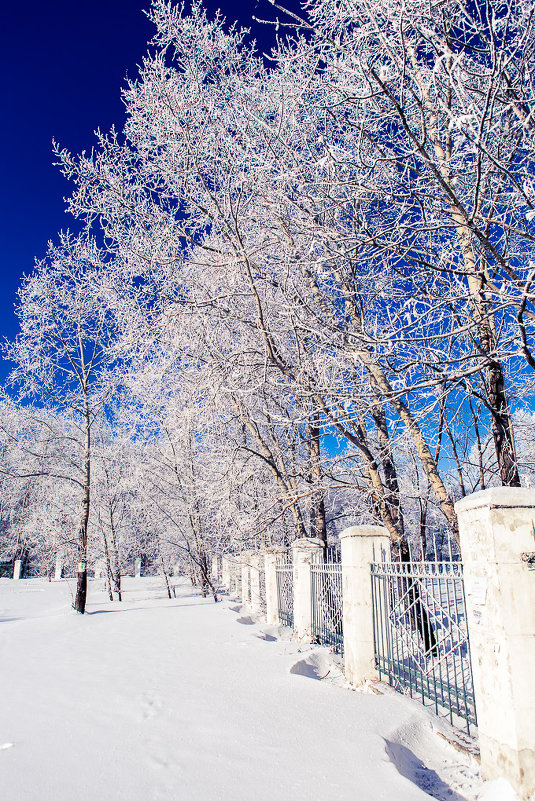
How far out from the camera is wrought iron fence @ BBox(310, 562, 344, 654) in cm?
806

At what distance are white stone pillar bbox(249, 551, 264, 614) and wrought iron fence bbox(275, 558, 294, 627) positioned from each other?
107 inches

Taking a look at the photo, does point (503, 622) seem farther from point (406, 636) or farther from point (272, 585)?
point (272, 585)

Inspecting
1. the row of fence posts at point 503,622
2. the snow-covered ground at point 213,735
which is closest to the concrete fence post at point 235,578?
the snow-covered ground at point 213,735

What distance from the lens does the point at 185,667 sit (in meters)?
6.61

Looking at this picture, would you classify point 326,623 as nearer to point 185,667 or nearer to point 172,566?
point 185,667

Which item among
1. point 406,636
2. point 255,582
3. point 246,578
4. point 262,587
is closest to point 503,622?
point 406,636

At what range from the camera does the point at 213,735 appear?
3920 millimetres

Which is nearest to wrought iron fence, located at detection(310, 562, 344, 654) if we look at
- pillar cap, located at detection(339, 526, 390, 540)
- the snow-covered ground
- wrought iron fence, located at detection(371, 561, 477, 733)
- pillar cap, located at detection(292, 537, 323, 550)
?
pillar cap, located at detection(292, 537, 323, 550)

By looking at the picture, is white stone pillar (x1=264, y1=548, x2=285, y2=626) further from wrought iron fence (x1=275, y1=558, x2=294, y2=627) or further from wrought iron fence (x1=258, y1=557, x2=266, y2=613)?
wrought iron fence (x1=258, y1=557, x2=266, y2=613)

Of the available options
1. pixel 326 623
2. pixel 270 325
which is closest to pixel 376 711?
pixel 326 623

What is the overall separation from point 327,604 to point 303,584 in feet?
3.46

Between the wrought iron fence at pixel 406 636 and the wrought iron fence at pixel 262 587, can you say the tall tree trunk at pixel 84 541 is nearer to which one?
the wrought iron fence at pixel 262 587

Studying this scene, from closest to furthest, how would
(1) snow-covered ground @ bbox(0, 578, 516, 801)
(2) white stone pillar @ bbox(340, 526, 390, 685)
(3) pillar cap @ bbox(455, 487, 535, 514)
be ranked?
(1) snow-covered ground @ bbox(0, 578, 516, 801) < (3) pillar cap @ bbox(455, 487, 535, 514) < (2) white stone pillar @ bbox(340, 526, 390, 685)

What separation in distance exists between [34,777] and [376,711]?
305 cm
